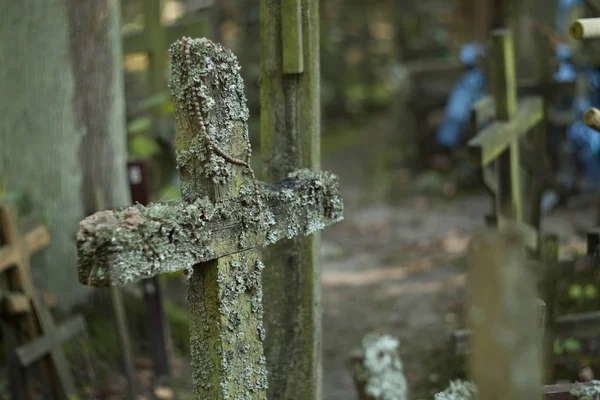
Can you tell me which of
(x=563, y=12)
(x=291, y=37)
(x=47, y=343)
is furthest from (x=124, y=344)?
(x=563, y=12)

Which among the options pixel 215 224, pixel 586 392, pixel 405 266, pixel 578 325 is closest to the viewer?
pixel 215 224

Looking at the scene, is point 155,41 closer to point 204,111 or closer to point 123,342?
point 123,342

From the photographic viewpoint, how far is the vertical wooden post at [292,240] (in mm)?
3236

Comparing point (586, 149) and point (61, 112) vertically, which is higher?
point (61, 112)

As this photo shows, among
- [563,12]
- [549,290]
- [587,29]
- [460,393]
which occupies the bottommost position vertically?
[460,393]

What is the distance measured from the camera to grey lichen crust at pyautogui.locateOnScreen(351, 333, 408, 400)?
3689 mm

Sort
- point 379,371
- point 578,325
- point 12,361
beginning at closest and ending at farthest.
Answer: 1. point 379,371
2. point 578,325
3. point 12,361

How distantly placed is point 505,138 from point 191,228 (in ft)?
9.04

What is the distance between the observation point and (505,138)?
4562 millimetres

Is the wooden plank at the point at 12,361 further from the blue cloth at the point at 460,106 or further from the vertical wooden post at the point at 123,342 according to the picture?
the blue cloth at the point at 460,106

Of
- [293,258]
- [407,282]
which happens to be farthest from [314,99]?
[407,282]

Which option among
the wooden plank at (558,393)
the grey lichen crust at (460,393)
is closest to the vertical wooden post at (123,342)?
the grey lichen crust at (460,393)

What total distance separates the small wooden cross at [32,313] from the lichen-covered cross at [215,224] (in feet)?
6.66

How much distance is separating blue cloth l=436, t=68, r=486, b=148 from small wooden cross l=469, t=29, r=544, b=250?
3.74m
